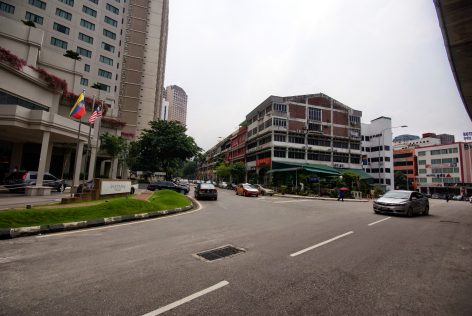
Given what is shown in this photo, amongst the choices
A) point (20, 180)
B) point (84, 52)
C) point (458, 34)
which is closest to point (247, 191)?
point (20, 180)

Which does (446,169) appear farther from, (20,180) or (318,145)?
(20,180)

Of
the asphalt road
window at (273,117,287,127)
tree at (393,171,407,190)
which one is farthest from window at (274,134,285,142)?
tree at (393,171,407,190)

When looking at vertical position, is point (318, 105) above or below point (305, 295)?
above

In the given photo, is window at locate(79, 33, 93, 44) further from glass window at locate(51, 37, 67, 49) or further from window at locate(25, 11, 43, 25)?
window at locate(25, 11, 43, 25)

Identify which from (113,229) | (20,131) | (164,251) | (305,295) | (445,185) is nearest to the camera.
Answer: (305,295)

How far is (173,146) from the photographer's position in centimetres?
4203

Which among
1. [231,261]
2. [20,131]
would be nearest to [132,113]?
[20,131]

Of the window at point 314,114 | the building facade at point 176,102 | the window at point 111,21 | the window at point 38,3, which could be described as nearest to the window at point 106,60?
the window at point 111,21

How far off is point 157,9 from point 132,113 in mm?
35489

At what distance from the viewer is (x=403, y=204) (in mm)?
12930

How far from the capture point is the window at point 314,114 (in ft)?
165

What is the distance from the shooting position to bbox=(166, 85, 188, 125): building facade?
153m

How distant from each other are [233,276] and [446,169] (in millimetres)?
86946

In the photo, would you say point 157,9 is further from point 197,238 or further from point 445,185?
point 445,185
